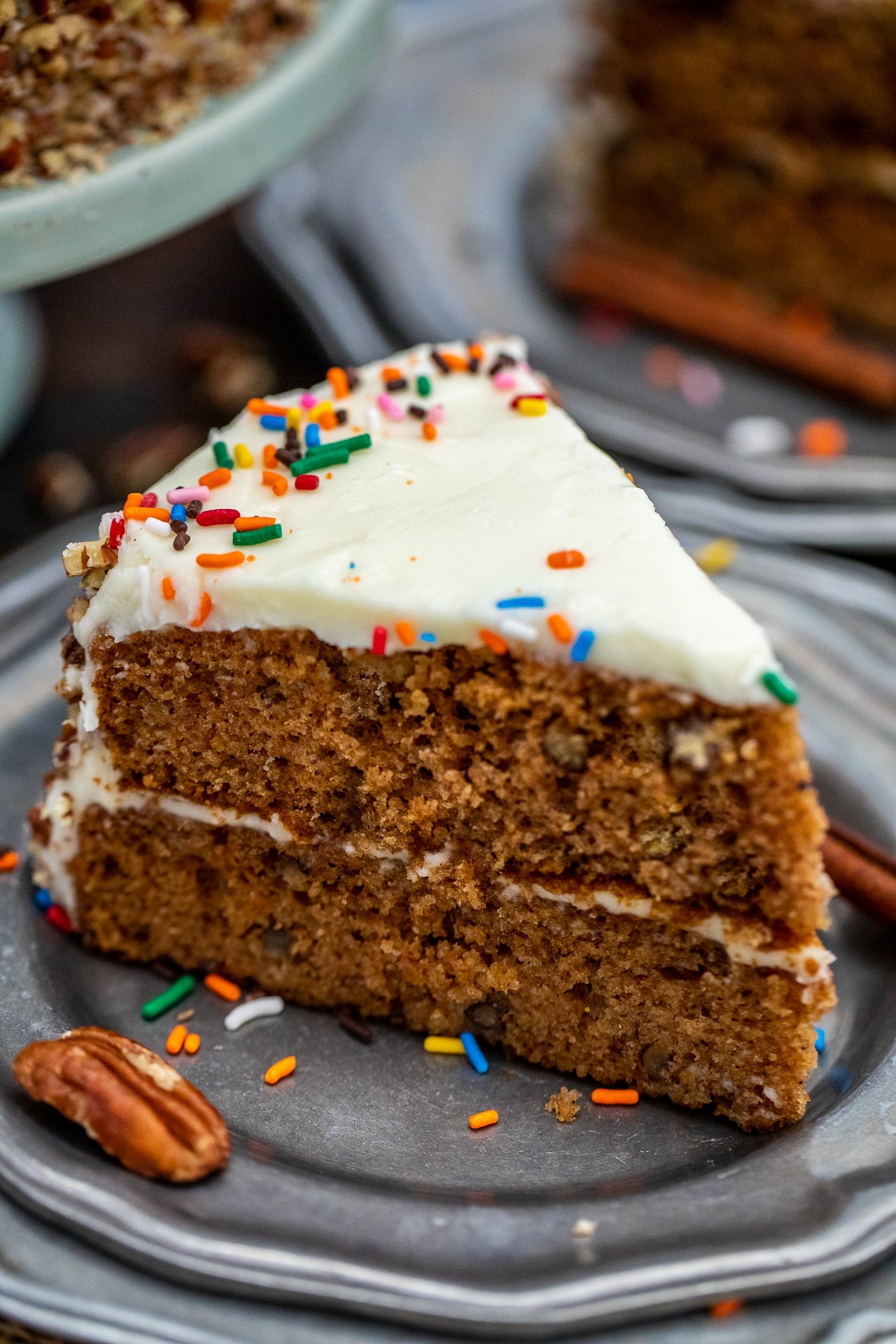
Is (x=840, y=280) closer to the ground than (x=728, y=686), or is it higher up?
closer to the ground

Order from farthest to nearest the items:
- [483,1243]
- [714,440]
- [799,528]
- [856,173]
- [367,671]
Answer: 1. [856,173]
2. [714,440]
3. [799,528]
4. [367,671]
5. [483,1243]

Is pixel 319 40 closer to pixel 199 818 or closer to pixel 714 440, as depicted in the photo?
pixel 714 440

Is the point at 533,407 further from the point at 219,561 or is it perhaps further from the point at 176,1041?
the point at 176,1041

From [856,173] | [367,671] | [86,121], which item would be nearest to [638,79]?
[856,173]

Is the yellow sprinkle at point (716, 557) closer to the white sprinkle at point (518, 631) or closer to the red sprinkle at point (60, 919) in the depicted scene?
the white sprinkle at point (518, 631)

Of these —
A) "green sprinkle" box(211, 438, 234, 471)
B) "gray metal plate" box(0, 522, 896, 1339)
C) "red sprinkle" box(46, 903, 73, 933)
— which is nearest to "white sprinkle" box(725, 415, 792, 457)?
"gray metal plate" box(0, 522, 896, 1339)
